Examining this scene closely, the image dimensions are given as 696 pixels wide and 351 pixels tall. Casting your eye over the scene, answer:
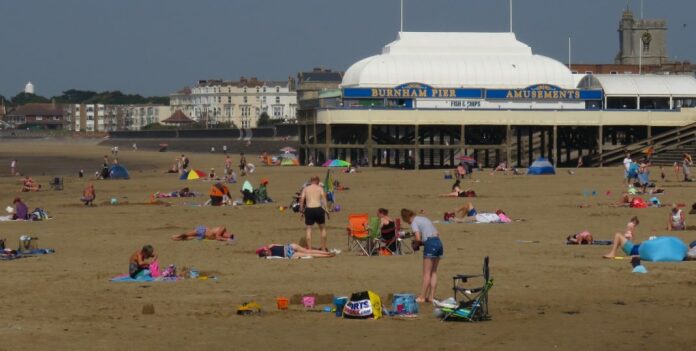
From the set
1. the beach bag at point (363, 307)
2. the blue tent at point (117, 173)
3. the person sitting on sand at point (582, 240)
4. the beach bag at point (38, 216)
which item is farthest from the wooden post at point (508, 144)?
the beach bag at point (363, 307)

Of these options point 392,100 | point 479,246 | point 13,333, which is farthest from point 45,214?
point 392,100

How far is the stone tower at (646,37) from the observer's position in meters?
105

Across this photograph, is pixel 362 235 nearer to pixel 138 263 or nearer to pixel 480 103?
pixel 138 263

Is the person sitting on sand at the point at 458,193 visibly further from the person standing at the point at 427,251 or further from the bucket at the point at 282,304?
the bucket at the point at 282,304

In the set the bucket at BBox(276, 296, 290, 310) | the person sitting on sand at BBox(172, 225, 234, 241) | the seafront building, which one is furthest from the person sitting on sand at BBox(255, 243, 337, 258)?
the seafront building

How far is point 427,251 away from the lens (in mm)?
15016

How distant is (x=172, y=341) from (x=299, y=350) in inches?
48.2

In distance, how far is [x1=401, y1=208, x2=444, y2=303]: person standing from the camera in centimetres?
1478

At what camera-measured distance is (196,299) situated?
15148 mm

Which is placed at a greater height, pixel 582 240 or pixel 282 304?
pixel 582 240

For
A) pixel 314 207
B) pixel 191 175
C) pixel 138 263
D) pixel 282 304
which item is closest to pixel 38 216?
pixel 314 207

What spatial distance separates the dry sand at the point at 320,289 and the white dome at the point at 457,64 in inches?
1302

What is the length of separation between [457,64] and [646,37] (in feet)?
150

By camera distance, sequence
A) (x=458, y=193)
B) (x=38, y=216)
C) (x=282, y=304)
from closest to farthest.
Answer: (x=282, y=304), (x=38, y=216), (x=458, y=193)
